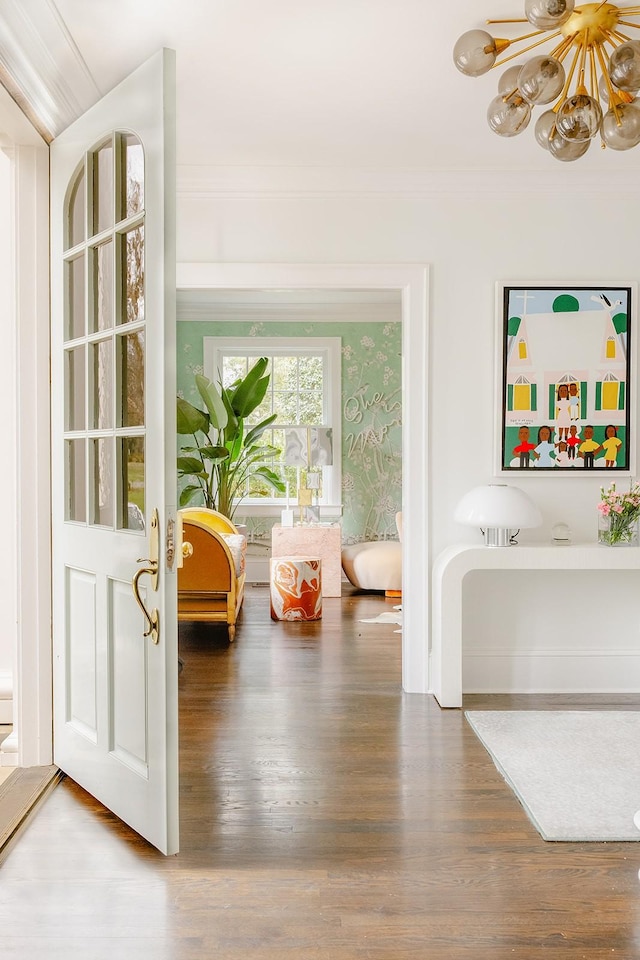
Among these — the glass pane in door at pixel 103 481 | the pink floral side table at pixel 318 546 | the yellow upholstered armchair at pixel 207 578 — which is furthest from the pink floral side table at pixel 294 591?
the glass pane in door at pixel 103 481

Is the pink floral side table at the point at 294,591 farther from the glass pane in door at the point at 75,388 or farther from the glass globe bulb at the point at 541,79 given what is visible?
the glass globe bulb at the point at 541,79

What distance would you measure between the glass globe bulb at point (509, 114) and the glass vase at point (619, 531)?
2020 mm

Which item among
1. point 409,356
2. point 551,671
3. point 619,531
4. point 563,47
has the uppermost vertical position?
point 563,47

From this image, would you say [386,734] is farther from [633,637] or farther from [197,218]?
[197,218]

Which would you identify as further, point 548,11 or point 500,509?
point 500,509

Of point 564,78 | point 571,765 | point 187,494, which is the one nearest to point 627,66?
point 564,78

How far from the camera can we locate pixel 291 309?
7.64 metres

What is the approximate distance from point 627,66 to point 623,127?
0.89 ft

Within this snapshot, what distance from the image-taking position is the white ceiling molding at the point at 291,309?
7.38 m

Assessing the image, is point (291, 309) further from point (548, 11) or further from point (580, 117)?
point (548, 11)

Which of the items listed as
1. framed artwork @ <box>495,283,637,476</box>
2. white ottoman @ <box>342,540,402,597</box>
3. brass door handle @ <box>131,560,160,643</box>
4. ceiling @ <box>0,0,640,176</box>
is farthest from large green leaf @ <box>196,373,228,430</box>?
brass door handle @ <box>131,560,160,643</box>

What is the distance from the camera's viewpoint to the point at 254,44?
2.76 m

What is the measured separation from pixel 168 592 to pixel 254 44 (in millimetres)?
1892

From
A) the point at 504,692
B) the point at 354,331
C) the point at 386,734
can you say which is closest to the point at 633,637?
the point at 504,692
